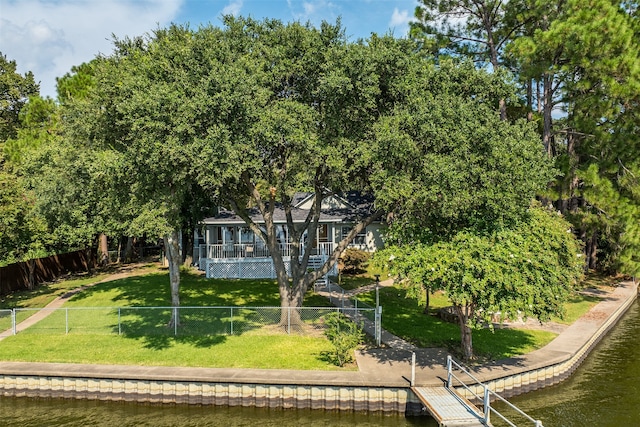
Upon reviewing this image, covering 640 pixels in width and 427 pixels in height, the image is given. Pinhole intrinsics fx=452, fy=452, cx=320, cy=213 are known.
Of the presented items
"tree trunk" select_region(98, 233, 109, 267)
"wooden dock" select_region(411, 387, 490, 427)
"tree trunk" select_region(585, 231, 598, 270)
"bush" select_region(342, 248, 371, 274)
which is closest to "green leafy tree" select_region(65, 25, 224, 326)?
"wooden dock" select_region(411, 387, 490, 427)

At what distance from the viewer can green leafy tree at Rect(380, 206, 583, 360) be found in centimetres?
1305

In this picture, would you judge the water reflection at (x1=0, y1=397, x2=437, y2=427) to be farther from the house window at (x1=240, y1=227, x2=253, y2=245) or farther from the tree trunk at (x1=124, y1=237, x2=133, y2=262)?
Answer: the tree trunk at (x1=124, y1=237, x2=133, y2=262)

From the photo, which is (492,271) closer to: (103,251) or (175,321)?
(175,321)

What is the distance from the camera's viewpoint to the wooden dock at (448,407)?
11398mm

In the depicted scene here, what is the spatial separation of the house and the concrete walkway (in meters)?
→ 14.3

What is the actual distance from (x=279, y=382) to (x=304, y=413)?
1.17 meters

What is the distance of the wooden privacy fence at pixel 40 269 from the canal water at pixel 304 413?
1584 cm

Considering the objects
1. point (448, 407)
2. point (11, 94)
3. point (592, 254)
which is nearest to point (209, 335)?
point (448, 407)

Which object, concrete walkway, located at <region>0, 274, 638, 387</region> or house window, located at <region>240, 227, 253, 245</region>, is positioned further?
house window, located at <region>240, 227, 253, 245</region>

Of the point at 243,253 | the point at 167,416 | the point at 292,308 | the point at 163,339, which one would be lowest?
the point at 167,416

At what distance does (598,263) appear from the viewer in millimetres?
37250

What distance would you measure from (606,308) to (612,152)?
29.1 feet

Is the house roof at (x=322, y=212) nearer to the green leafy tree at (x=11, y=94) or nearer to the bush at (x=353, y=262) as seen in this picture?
the bush at (x=353, y=262)

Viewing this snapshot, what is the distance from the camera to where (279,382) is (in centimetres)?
1389
